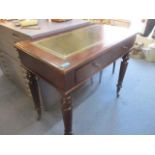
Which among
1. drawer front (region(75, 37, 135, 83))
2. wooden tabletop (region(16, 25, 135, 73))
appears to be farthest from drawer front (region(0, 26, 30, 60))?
drawer front (region(75, 37, 135, 83))

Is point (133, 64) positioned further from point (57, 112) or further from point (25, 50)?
point (25, 50)

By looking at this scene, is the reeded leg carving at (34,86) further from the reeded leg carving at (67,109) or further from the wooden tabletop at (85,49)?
the reeded leg carving at (67,109)

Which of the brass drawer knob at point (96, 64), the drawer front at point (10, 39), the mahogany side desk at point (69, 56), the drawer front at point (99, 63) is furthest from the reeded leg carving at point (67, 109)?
the drawer front at point (10, 39)

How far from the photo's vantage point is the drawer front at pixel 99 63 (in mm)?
913

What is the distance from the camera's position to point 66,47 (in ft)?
3.31

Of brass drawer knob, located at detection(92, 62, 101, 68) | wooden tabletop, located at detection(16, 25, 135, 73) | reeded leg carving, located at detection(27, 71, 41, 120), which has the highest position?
wooden tabletop, located at detection(16, 25, 135, 73)

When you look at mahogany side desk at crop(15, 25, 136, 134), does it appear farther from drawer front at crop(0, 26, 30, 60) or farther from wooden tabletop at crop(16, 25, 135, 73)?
drawer front at crop(0, 26, 30, 60)

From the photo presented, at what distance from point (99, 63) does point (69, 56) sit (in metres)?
0.24

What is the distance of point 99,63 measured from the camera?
103cm

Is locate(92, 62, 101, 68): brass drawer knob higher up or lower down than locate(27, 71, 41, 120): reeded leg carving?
higher up

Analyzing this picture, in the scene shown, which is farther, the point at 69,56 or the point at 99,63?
the point at 99,63

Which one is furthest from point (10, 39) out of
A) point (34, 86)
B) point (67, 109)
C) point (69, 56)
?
point (67, 109)

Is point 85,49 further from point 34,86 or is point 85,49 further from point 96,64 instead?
point 34,86

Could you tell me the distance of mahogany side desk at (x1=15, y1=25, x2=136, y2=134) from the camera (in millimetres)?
850
